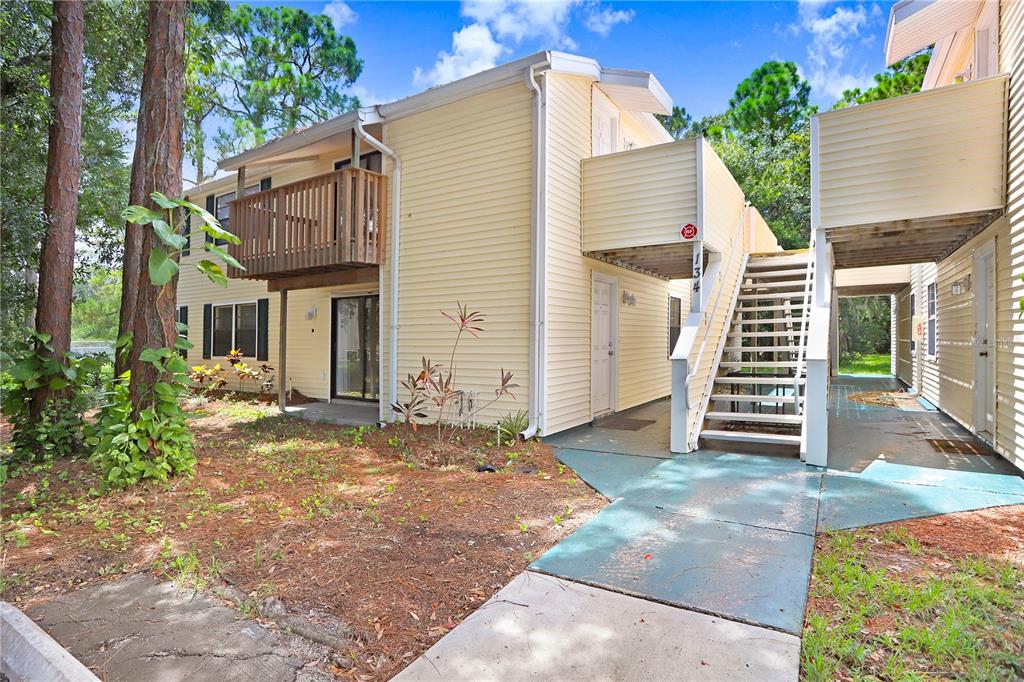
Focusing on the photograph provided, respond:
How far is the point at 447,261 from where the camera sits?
7.71 m

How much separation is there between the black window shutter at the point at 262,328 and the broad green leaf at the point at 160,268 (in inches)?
294

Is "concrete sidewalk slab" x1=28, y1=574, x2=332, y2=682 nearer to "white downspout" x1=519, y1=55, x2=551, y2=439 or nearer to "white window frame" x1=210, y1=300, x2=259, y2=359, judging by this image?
"white downspout" x1=519, y1=55, x2=551, y2=439

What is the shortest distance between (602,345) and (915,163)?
4.51m

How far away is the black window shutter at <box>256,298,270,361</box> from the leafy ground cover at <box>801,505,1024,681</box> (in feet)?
36.1

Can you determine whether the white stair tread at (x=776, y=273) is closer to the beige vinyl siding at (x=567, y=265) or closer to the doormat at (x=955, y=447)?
the beige vinyl siding at (x=567, y=265)

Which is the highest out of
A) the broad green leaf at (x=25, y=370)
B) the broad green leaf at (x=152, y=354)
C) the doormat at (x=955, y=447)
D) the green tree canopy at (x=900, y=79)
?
the green tree canopy at (x=900, y=79)

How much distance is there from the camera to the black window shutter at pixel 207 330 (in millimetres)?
12688

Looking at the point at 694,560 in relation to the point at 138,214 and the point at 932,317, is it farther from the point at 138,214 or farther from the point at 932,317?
the point at 932,317

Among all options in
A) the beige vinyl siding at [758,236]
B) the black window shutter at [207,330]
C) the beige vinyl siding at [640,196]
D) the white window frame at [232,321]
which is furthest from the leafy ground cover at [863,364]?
the black window shutter at [207,330]

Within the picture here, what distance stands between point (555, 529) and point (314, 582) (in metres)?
1.69

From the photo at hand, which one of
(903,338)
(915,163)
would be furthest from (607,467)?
(903,338)

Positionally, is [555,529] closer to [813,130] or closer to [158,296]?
[158,296]

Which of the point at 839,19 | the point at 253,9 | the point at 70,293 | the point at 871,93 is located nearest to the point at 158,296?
the point at 70,293

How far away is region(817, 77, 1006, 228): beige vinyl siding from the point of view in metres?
5.33
